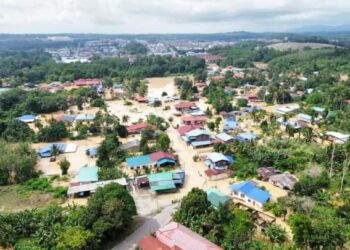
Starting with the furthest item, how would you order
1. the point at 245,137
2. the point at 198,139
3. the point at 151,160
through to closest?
the point at 198,139, the point at 245,137, the point at 151,160

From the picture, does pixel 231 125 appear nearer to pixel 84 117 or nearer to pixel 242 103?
pixel 242 103

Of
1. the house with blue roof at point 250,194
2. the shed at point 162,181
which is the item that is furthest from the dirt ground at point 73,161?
the house with blue roof at point 250,194

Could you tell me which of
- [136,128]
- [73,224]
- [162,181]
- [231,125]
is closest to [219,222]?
[162,181]

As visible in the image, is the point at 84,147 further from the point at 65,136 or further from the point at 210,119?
the point at 210,119

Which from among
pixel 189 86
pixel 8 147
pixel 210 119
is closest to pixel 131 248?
pixel 8 147

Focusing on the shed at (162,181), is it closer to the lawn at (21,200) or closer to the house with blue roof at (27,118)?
the lawn at (21,200)

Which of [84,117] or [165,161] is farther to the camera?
[84,117]
